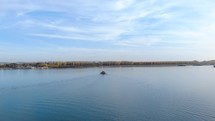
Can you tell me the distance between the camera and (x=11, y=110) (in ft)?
67.6

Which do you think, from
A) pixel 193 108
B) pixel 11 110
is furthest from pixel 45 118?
pixel 193 108

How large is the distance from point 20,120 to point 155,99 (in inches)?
440

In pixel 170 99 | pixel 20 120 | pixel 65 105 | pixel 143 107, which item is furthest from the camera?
pixel 170 99

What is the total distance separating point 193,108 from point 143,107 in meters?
3.38

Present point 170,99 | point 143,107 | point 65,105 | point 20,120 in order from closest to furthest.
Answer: point 20,120 → point 143,107 → point 65,105 → point 170,99

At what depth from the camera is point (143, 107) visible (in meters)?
20.2

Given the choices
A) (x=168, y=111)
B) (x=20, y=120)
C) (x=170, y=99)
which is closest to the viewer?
(x=20, y=120)

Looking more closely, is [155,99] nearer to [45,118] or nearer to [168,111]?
[168,111]

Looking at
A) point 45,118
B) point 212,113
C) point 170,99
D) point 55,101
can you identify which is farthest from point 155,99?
point 45,118

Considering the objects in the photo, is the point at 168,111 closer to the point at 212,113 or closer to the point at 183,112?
the point at 183,112

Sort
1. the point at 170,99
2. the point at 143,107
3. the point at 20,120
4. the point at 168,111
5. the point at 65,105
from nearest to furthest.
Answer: the point at 20,120 → the point at 168,111 → the point at 143,107 → the point at 65,105 → the point at 170,99

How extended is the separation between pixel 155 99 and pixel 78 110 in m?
7.22

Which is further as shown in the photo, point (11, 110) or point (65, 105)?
point (65, 105)

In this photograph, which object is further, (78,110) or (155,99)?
(155,99)
